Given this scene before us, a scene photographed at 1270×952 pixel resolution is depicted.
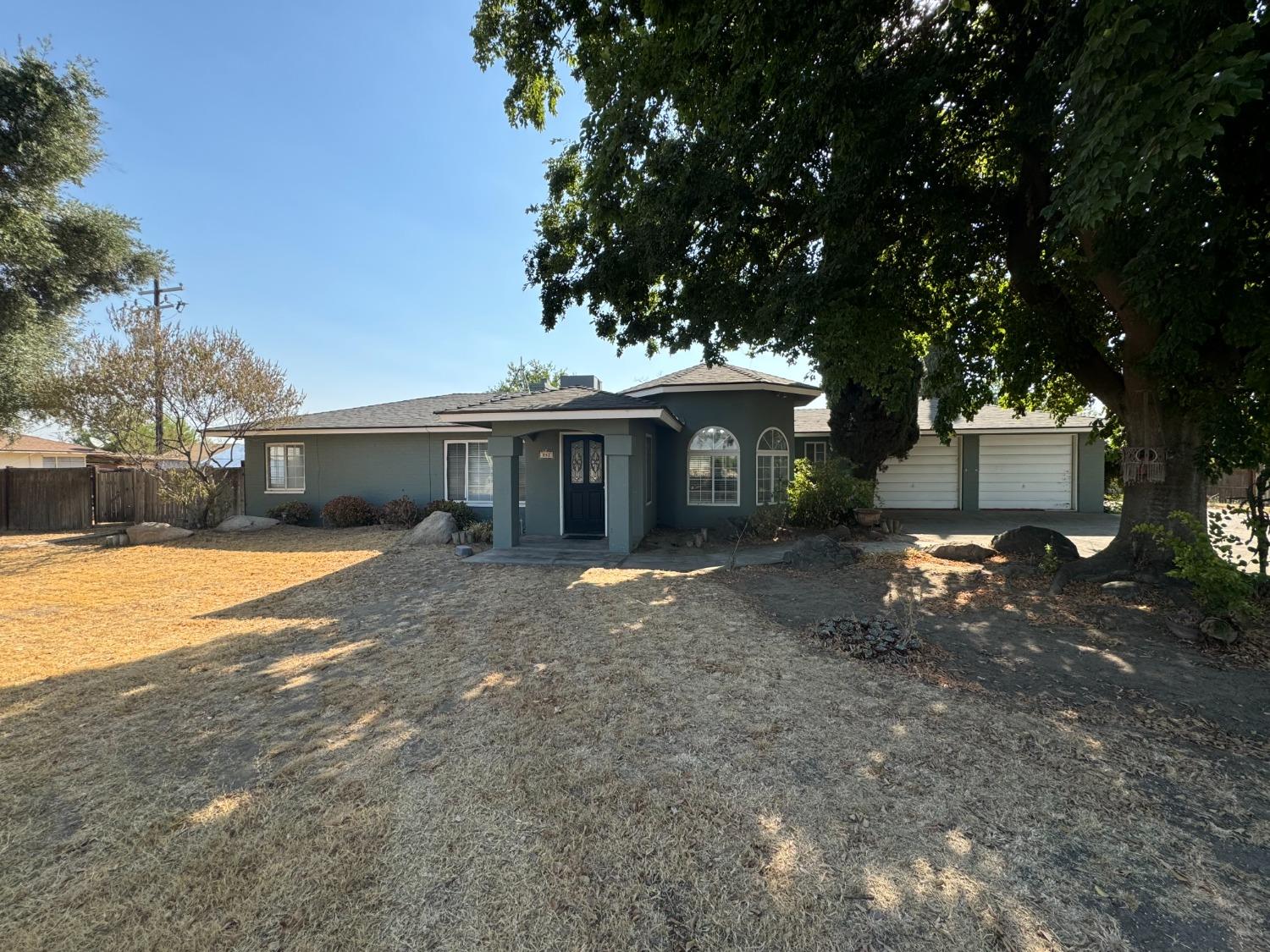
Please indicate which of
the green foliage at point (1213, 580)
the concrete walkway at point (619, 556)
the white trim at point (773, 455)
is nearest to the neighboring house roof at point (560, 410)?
the concrete walkway at point (619, 556)

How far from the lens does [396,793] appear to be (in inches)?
112

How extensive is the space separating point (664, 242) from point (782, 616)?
5390mm

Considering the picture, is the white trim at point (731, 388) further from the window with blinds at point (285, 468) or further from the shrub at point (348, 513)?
the window with blinds at point (285, 468)

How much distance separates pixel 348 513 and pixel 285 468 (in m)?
3.11

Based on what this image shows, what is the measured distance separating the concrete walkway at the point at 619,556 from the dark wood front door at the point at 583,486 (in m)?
0.78

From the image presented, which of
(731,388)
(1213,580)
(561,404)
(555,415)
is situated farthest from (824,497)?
(1213,580)

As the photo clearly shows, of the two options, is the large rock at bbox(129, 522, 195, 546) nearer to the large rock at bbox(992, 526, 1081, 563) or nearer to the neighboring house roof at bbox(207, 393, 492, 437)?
the neighboring house roof at bbox(207, 393, 492, 437)

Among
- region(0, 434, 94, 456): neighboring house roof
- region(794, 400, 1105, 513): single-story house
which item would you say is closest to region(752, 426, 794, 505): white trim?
region(794, 400, 1105, 513): single-story house

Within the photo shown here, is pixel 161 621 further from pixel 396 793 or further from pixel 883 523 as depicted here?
pixel 883 523

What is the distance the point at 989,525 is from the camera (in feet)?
46.9

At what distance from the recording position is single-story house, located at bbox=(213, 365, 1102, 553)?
1012cm

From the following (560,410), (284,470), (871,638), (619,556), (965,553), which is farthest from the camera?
(284,470)

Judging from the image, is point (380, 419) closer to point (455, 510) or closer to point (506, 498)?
point (455, 510)

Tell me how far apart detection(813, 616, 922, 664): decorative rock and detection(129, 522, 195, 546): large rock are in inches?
578
